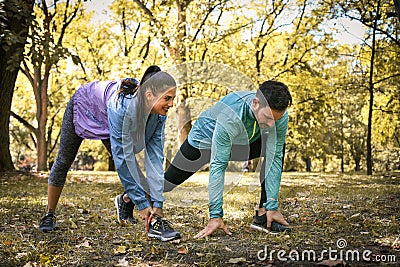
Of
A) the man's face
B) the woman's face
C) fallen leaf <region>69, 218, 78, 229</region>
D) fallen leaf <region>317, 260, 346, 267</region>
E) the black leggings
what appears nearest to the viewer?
fallen leaf <region>317, 260, 346, 267</region>

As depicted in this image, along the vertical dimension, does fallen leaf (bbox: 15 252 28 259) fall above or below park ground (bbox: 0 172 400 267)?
below

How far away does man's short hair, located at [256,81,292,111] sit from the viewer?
10.8 ft

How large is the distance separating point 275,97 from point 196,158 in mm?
1155

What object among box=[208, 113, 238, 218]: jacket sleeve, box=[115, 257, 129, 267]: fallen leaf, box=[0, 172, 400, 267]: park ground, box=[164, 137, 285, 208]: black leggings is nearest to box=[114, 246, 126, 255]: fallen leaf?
box=[0, 172, 400, 267]: park ground

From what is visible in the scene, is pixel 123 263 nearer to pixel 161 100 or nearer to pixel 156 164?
pixel 156 164

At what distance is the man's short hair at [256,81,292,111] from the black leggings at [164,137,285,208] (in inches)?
24.8

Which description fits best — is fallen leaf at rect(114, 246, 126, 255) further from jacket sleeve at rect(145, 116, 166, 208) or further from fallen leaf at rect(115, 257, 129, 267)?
jacket sleeve at rect(145, 116, 166, 208)

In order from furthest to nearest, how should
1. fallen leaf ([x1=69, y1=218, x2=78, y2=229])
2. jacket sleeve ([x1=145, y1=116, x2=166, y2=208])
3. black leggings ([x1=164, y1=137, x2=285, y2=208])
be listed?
1. fallen leaf ([x1=69, y1=218, x2=78, y2=229])
2. black leggings ([x1=164, y1=137, x2=285, y2=208])
3. jacket sleeve ([x1=145, y1=116, x2=166, y2=208])

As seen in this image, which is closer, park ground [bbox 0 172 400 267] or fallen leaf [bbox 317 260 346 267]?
fallen leaf [bbox 317 260 346 267]

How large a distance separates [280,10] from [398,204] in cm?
1380

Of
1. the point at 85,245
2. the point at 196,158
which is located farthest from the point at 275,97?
the point at 85,245

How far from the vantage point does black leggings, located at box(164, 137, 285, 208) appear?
404cm

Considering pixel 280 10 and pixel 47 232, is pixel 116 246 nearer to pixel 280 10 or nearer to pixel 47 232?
pixel 47 232

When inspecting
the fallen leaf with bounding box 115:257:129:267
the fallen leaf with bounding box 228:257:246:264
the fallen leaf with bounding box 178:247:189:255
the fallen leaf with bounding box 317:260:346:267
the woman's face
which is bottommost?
the fallen leaf with bounding box 115:257:129:267
